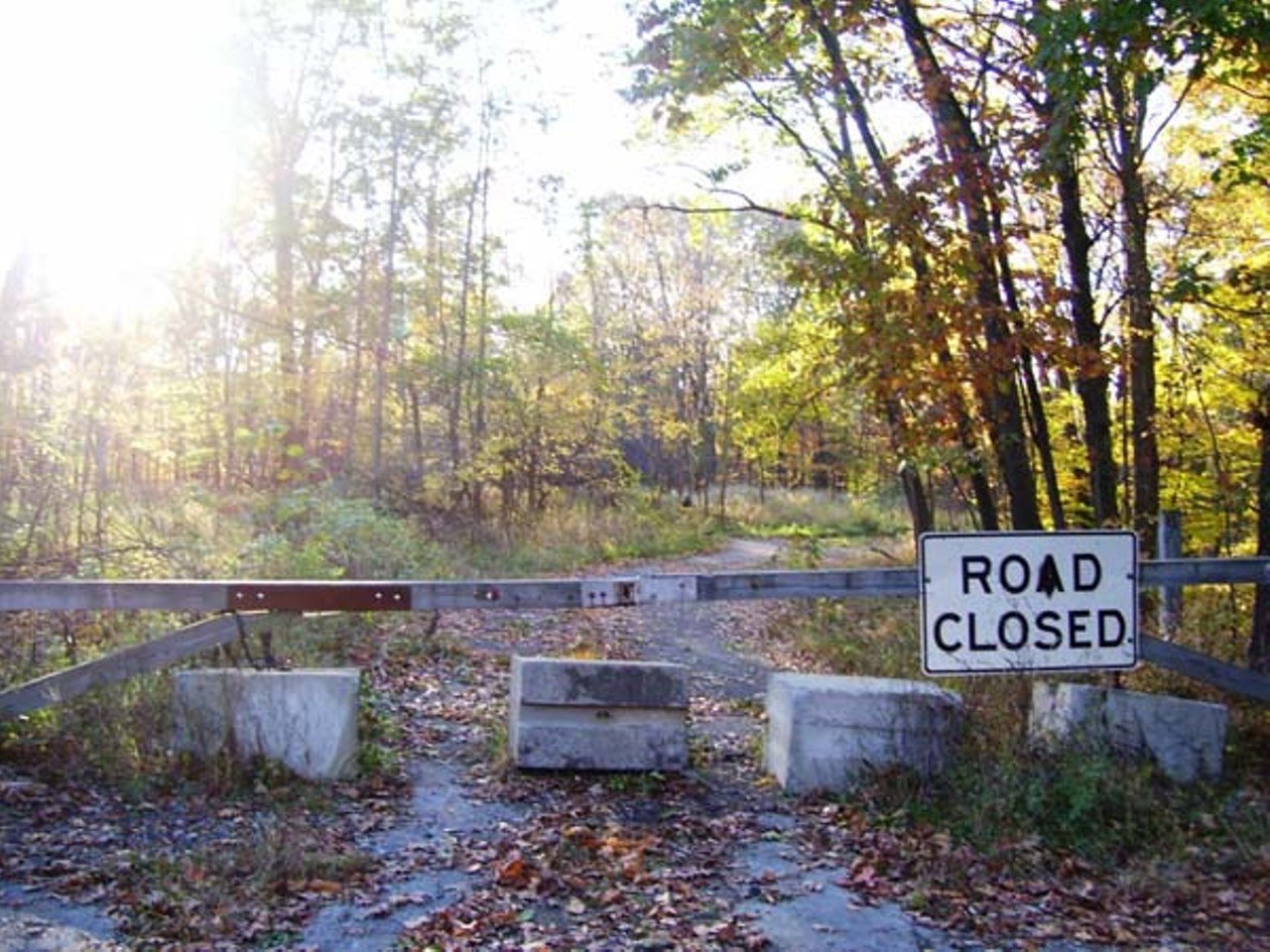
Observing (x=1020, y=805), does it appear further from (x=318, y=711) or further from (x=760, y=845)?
(x=318, y=711)

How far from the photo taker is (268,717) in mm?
6551

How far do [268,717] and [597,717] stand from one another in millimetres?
1885

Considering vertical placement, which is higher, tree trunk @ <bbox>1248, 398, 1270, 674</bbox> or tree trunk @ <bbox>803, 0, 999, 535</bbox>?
tree trunk @ <bbox>803, 0, 999, 535</bbox>

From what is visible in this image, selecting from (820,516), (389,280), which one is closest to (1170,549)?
(389,280)

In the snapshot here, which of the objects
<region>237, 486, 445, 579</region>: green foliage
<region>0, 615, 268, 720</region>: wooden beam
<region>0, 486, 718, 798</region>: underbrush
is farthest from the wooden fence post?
<region>237, 486, 445, 579</region>: green foliage

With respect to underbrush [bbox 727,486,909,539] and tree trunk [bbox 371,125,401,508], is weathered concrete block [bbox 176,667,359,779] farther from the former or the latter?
underbrush [bbox 727,486,909,539]

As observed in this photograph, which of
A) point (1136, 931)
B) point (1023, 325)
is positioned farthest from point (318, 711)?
point (1023, 325)

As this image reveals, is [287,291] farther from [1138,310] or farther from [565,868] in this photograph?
A: [565,868]

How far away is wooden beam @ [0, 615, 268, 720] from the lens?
625 centimetres

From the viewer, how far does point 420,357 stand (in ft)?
81.0

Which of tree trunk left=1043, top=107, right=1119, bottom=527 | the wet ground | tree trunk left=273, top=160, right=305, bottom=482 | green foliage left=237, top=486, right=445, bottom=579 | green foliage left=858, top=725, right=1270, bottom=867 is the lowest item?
the wet ground

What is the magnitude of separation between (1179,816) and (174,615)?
7647 millimetres

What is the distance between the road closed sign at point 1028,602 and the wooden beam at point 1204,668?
355 mm

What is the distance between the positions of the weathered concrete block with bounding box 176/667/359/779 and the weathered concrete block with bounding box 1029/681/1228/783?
397 centimetres
